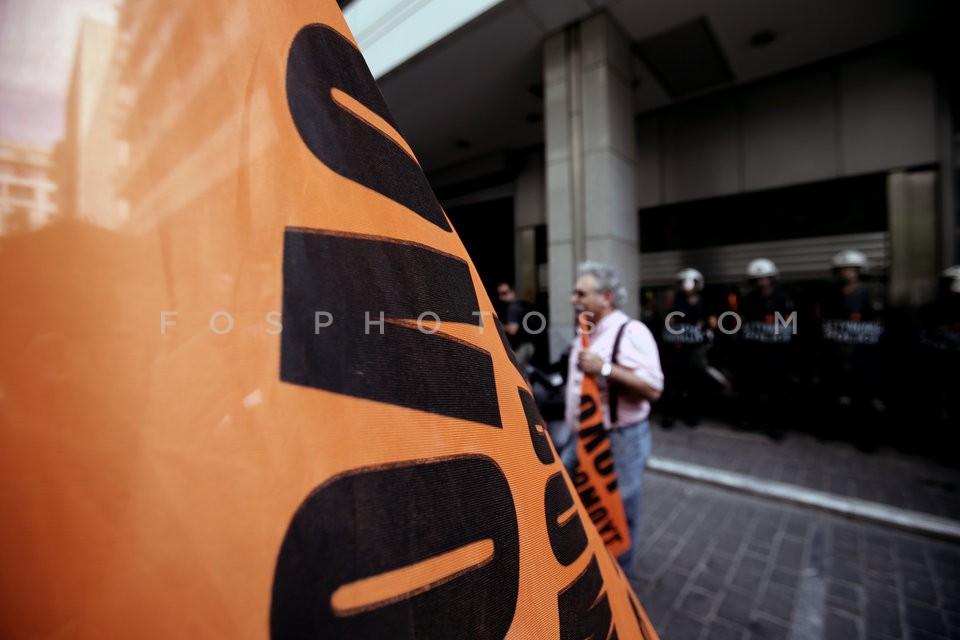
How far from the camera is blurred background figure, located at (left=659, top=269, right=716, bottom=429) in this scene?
20.5 ft

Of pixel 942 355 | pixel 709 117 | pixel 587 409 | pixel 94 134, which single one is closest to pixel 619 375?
pixel 587 409

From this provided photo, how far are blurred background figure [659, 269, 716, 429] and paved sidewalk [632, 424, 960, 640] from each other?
1.39m

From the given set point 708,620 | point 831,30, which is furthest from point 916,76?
point 708,620

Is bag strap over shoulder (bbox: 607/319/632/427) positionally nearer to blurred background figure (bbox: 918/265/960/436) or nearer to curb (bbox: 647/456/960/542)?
curb (bbox: 647/456/960/542)

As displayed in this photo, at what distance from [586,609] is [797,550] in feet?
11.1

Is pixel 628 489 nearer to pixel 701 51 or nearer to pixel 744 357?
pixel 744 357

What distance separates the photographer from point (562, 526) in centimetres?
93

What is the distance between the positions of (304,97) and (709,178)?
27.8ft

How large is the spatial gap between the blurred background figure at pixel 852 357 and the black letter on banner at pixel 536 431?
6073mm

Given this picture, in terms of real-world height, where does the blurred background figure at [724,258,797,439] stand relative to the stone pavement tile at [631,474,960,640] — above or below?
above

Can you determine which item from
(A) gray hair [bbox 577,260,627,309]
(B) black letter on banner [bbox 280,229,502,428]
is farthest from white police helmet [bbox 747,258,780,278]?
(B) black letter on banner [bbox 280,229,502,428]

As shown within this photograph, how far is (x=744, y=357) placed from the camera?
6129mm

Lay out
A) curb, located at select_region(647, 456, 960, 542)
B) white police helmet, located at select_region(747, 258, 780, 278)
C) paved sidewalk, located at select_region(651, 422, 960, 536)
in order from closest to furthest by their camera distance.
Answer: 1. curb, located at select_region(647, 456, 960, 542)
2. paved sidewalk, located at select_region(651, 422, 960, 536)
3. white police helmet, located at select_region(747, 258, 780, 278)

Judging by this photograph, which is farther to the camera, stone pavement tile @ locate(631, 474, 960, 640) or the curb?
the curb
